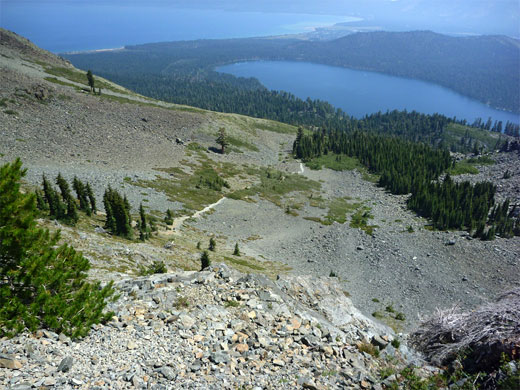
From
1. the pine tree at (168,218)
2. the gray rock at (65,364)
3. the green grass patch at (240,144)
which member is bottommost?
the pine tree at (168,218)

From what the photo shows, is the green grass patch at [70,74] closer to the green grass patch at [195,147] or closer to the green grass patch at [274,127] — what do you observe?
the green grass patch at [195,147]

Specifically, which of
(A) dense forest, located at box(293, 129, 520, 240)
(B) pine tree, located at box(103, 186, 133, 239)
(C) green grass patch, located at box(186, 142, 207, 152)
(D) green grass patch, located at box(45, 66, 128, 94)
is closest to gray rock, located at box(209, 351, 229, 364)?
(B) pine tree, located at box(103, 186, 133, 239)

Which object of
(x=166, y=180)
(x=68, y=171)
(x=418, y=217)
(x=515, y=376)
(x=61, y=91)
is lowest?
(x=418, y=217)

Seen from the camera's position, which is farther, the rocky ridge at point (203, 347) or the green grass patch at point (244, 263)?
the green grass patch at point (244, 263)

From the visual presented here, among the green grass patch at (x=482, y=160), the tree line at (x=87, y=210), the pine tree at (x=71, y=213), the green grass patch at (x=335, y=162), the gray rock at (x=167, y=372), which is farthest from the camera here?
the green grass patch at (x=482, y=160)

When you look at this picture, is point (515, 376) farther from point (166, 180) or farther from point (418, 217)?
point (418, 217)

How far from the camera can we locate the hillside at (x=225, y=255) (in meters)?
12.3

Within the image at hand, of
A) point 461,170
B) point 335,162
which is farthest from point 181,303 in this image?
point 461,170

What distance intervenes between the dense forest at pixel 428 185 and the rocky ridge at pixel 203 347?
228ft

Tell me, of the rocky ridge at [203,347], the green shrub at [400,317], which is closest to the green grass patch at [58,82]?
the rocky ridge at [203,347]

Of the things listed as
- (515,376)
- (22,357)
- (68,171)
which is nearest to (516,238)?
(515,376)

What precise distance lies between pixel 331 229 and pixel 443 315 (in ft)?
166

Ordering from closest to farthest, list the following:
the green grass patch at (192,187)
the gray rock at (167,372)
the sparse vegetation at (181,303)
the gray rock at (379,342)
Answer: the gray rock at (167,372) → the gray rock at (379,342) → the sparse vegetation at (181,303) → the green grass patch at (192,187)

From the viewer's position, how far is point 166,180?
224 feet
